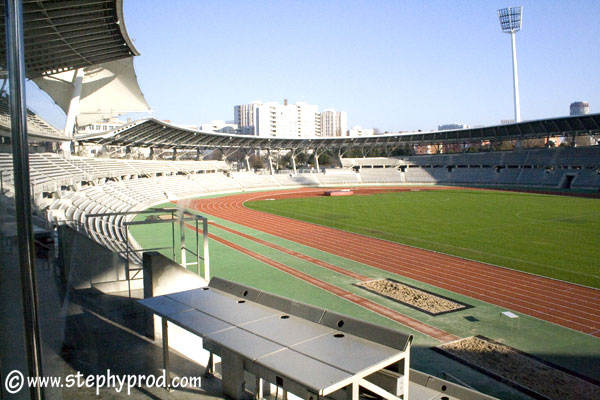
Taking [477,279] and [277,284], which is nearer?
[277,284]

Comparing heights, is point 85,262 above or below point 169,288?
above

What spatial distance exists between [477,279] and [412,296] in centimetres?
289

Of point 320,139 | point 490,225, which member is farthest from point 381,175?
point 490,225

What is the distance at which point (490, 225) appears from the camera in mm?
23500

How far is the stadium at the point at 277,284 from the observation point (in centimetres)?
290

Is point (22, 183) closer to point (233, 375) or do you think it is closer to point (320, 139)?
point (233, 375)

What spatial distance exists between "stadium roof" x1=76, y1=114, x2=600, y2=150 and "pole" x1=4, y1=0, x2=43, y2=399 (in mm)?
38074

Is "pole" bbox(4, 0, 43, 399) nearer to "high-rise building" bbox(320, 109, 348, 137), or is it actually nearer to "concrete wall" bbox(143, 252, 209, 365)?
"concrete wall" bbox(143, 252, 209, 365)

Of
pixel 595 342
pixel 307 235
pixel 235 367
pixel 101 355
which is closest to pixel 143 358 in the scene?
pixel 101 355

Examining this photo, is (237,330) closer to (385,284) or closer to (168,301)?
(168,301)

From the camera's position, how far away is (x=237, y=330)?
12.9ft

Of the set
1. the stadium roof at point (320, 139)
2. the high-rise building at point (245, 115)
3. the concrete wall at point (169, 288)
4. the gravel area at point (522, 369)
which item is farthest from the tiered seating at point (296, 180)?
the high-rise building at point (245, 115)

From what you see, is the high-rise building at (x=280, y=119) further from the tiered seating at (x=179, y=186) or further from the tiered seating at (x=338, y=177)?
the tiered seating at (x=179, y=186)

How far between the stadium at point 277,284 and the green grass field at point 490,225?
0.16 m
